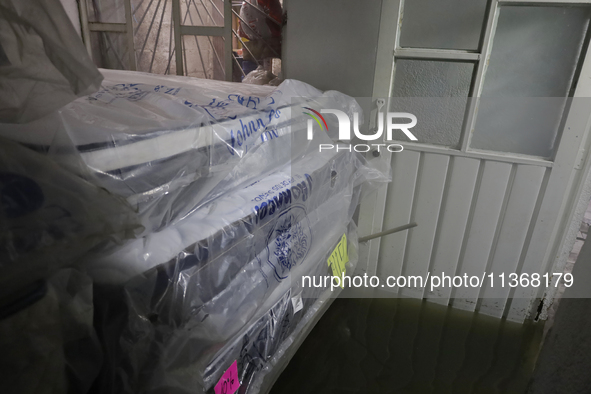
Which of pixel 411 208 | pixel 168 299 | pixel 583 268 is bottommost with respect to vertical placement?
pixel 411 208

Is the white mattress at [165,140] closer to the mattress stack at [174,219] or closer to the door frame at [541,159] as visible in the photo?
the mattress stack at [174,219]

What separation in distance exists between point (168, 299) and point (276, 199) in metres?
0.37

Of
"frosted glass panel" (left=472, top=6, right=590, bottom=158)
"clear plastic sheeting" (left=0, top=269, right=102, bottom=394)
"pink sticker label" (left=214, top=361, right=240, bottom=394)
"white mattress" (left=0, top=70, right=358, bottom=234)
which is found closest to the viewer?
"clear plastic sheeting" (left=0, top=269, right=102, bottom=394)

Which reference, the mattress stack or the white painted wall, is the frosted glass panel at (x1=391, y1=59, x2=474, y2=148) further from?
the mattress stack

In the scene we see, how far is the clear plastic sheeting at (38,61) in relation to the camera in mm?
417

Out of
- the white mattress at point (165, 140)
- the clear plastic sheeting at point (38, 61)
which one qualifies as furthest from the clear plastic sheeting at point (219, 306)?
the clear plastic sheeting at point (38, 61)

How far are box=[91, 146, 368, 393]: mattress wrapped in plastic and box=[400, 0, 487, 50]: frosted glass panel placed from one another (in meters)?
0.64

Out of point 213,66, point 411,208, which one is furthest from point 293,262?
point 213,66

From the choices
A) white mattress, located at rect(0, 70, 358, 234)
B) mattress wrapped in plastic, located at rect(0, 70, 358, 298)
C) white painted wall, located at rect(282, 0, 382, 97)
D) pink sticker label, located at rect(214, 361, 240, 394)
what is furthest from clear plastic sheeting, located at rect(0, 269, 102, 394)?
white painted wall, located at rect(282, 0, 382, 97)

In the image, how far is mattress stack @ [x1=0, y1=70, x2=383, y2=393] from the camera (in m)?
0.45

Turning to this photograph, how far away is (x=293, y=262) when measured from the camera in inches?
39.3

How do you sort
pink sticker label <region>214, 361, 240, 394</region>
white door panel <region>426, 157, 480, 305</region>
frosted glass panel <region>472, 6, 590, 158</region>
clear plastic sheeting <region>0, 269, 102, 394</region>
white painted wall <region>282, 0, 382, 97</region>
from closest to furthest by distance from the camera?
clear plastic sheeting <region>0, 269, 102, 394</region> → pink sticker label <region>214, 361, 240, 394</region> → frosted glass panel <region>472, 6, 590, 158</region> → white painted wall <region>282, 0, 382, 97</region> → white door panel <region>426, 157, 480, 305</region>

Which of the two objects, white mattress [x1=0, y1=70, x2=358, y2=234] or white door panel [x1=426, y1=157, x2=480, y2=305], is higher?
white mattress [x1=0, y1=70, x2=358, y2=234]

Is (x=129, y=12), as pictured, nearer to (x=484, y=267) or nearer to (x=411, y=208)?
(x=411, y=208)
